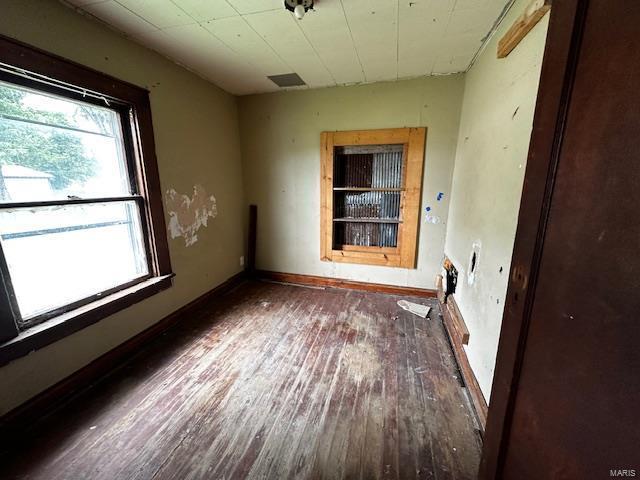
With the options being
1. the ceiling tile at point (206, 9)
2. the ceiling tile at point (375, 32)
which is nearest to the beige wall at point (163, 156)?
the ceiling tile at point (206, 9)

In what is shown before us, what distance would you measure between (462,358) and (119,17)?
127 inches

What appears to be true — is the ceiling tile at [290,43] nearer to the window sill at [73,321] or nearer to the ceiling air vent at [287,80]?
the ceiling air vent at [287,80]

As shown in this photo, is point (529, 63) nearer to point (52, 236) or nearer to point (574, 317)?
point (574, 317)

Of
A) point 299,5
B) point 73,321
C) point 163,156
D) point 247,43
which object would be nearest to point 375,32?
point 299,5

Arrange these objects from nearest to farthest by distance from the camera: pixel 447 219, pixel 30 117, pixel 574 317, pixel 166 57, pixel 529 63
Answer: pixel 574 317, pixel 529 63, pixel 30 117, pixel 166 57, pixel 447 219

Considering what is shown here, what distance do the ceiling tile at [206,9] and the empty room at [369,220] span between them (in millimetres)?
17

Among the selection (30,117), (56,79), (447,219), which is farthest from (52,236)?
(447,219)

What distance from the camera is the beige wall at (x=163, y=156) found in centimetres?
138

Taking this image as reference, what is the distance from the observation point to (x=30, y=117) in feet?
4.59

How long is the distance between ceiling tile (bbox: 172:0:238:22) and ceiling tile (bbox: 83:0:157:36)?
13.7 inches

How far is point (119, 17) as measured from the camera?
5.23ft

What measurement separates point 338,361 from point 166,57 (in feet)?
9.31

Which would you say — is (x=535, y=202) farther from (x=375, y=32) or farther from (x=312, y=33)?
(x=312, y=33)

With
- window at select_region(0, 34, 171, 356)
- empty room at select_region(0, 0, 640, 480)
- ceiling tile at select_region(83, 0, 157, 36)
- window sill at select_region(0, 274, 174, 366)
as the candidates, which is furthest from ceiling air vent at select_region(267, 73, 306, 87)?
window sill at select_region(0, 274, 174, 366)
